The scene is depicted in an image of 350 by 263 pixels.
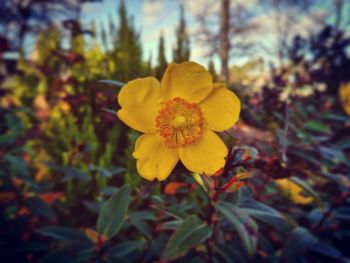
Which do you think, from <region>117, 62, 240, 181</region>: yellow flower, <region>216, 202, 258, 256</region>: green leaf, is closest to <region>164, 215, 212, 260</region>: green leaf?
<region>216, 202, 258, 256</region>: green leaf

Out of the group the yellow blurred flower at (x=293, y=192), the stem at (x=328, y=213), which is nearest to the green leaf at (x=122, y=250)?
the stem at (x=328, y=213)

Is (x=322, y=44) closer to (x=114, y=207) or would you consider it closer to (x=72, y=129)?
(x=72, y=129)

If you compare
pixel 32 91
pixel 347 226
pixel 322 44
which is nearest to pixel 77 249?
pixel 347 226

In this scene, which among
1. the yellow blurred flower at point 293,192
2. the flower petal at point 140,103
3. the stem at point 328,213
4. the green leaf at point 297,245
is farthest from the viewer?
the yellow blurred flower at point 293,192

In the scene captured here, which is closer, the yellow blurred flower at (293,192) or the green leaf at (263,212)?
the green leaf at (263,212)

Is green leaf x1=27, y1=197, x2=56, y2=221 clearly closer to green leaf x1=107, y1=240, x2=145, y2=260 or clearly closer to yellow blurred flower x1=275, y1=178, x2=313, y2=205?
green leaf x1=107, y1=240, x2=145, y2=260

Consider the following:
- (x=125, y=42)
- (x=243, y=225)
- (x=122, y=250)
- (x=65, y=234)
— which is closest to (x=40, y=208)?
(x=65, y=234)

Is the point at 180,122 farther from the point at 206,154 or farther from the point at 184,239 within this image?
the point at 184,239

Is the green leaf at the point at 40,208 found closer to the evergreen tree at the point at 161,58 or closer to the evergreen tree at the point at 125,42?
the evergreen tree at the point at 161,58
